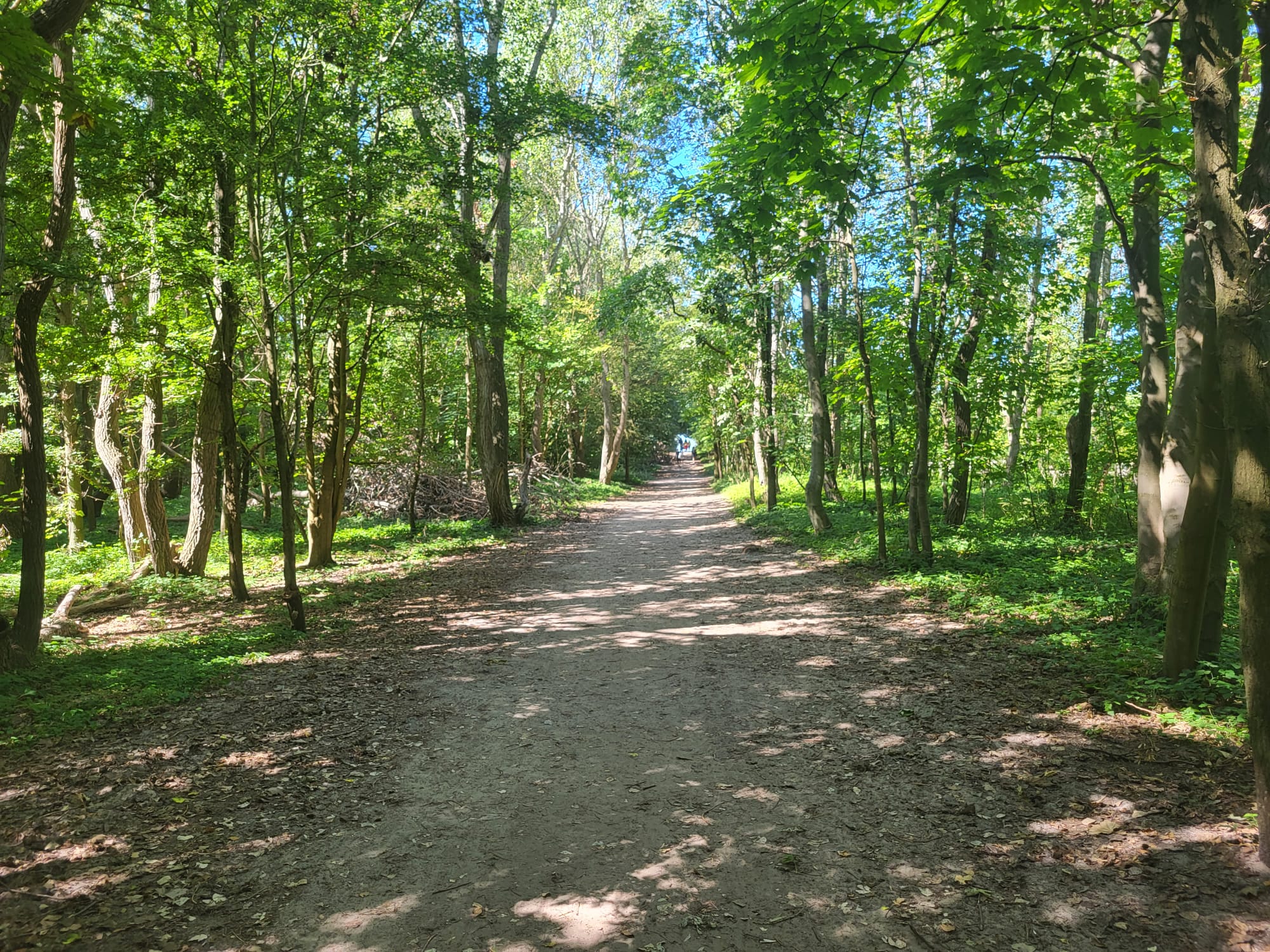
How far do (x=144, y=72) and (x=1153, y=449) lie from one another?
37.3 feet

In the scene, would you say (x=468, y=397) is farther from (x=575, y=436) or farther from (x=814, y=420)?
(x=575, y=436)

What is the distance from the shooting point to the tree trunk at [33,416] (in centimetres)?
642

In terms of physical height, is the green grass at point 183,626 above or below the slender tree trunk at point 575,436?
below

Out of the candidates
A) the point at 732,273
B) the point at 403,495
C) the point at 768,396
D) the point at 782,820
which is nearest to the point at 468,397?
the point at 403,495

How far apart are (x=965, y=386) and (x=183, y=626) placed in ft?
39.6

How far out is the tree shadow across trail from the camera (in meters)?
2.89

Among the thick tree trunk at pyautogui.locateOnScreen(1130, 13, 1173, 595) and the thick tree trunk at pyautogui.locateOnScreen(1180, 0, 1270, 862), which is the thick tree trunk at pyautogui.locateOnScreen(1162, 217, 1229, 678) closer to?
the thick tree trunk at pyautogui.locateOnScreen(1180, 0, 1270, 862)

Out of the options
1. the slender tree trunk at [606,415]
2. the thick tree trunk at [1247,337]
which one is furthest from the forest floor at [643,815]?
the slender tree trunk at [606,415]

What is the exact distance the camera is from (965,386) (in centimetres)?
1176

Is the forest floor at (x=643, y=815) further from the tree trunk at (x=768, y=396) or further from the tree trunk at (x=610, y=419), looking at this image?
the tree trunk at (x=610, y=419)

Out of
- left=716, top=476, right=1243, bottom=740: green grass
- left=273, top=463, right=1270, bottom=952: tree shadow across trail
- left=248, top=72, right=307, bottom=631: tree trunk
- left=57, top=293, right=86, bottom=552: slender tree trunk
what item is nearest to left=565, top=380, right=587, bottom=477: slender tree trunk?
left=57, top=293, right=86, bottom=552: slender tree trunk

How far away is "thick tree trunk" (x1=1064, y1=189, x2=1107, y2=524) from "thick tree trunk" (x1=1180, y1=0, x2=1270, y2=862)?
907 centimetres

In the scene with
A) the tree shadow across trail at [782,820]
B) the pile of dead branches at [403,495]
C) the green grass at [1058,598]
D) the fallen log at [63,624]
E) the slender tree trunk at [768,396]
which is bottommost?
the tree shadow across trail at [782,820]

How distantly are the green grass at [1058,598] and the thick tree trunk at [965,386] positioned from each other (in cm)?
63
